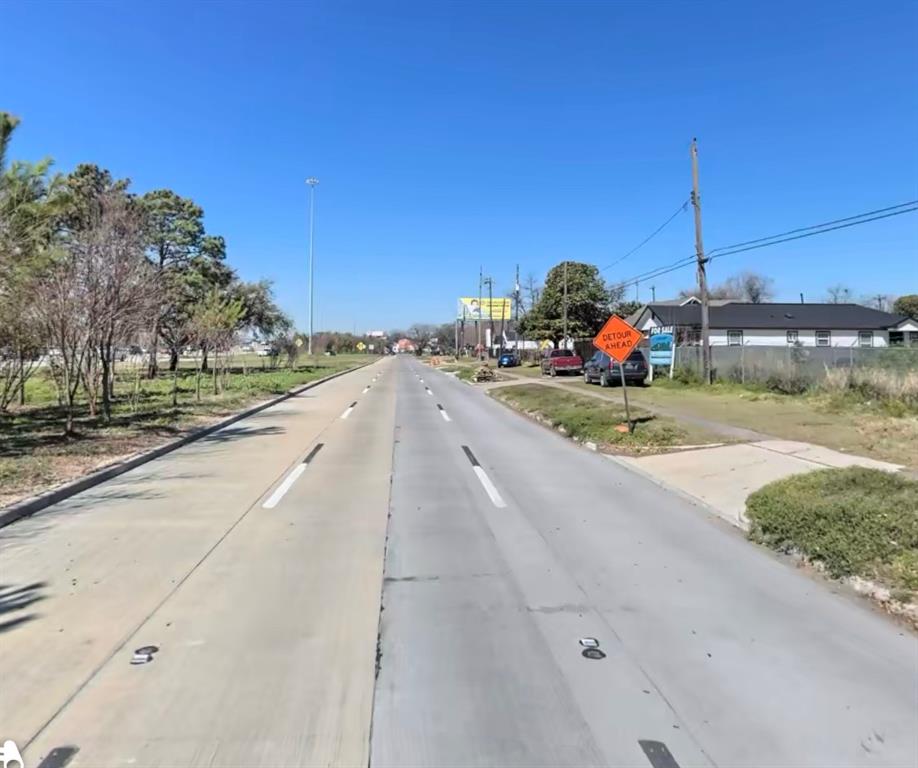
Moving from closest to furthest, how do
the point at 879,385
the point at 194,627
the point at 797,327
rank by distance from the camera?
the point at 194,627 < the point at 879,385 < the point at 797,327

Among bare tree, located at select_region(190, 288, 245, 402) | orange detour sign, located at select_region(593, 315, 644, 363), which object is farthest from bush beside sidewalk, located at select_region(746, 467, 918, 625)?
bare tree, located at select_region(190, 288, 245, 402)

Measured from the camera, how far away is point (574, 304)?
230 ft

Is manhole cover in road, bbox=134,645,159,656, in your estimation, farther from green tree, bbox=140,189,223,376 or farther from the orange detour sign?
green tree, bbox=140,189,223,376

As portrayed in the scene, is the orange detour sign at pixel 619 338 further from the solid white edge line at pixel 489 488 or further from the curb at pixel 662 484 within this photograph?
the solid white edge line at pixel 489 488

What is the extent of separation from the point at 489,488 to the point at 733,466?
4.21m

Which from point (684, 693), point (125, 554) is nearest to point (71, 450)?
point (125, 554)

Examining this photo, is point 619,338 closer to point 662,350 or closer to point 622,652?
point 622,652

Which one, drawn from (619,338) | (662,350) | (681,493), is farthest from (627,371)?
(681,493)

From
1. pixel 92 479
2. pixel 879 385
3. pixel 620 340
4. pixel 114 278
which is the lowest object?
pixel 92 479

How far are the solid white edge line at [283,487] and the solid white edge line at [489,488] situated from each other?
274 centimetres

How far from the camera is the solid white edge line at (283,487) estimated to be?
8656 millimetres

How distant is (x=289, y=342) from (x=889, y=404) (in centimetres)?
5180

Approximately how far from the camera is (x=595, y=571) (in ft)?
20.0

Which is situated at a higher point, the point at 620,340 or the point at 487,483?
the point at 620,340
